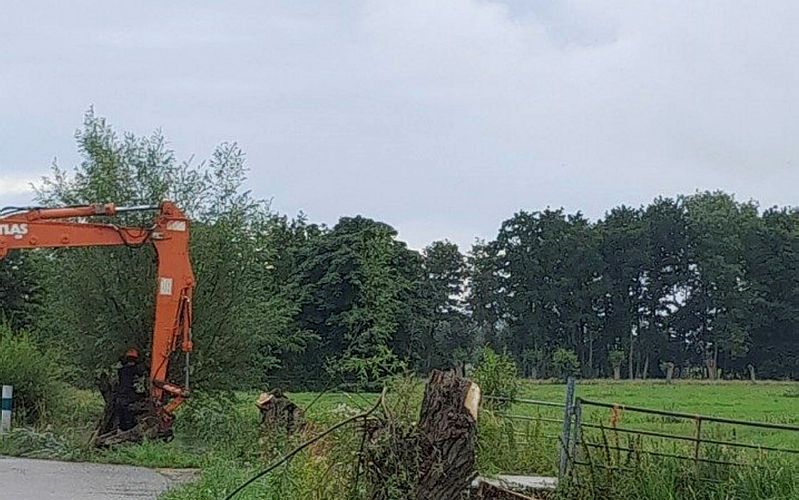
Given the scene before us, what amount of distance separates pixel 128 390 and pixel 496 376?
6.15 metres

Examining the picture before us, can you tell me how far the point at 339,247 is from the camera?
4919 centimetres

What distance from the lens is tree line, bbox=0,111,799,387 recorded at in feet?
68.0

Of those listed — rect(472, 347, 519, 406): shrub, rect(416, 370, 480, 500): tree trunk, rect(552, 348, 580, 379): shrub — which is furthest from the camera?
rect(552, 348, 580, 379): shrub

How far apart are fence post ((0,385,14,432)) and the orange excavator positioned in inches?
77.0

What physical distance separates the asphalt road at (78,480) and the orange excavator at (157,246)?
232cm

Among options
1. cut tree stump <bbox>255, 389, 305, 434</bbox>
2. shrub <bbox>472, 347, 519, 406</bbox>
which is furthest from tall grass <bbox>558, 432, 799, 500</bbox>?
shrub <bbox>472, 347, 519, 406</bbox>

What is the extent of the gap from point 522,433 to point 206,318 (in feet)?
27.4

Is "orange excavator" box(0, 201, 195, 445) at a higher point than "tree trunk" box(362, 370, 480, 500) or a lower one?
higher

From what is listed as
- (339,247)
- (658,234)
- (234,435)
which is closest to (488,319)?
(658,234)

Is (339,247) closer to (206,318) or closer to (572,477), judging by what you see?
(206,318)

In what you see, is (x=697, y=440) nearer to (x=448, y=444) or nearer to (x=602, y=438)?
(x=602, y=438)

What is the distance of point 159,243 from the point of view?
18375 millimetres

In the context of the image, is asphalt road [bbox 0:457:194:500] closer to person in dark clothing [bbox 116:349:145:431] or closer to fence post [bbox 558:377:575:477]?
person in dark clothing [bbox 116:349:145:431]

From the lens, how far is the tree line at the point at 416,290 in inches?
816
